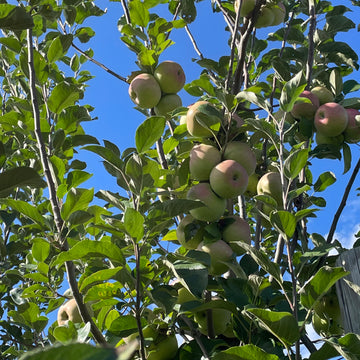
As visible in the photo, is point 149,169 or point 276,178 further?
point 276,178

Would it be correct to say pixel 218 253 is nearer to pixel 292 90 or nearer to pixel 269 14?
pixel 292 90

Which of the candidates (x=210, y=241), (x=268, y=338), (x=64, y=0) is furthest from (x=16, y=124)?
(x=268, y=338)

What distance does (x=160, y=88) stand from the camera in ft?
7.05

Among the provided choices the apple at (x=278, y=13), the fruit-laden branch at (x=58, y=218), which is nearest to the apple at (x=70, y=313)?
the fruit-laden branch at (x=58, y=218)

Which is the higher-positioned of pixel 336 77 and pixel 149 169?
pixel 336 77

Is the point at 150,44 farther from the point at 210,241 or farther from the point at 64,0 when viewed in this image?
the point at 210,241

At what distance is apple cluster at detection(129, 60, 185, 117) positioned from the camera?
2.05 metres

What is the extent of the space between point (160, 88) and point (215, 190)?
2.29ft

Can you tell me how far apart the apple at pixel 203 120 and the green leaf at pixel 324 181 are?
24.7 inches

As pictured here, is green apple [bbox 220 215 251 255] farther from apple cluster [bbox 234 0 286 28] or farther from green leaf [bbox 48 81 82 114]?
apple cluster [bbox 234 0 286 28]

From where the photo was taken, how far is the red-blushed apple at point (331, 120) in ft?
6.40

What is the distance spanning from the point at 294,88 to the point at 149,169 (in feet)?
1.83

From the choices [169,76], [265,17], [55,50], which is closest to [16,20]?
[55,50]

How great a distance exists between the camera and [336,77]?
2.22 metres
